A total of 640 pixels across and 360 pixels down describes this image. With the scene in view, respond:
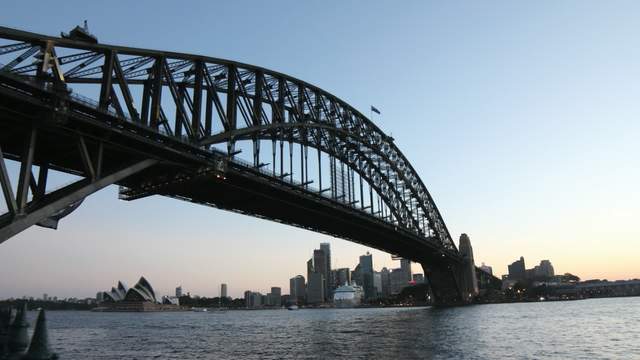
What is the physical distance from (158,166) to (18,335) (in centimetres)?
2080

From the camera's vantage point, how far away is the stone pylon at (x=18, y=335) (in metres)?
23.4

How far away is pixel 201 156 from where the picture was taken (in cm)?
4291

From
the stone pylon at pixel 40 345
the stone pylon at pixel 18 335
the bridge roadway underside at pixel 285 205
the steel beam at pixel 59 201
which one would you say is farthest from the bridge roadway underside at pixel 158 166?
the stone pylon at pixel 40 345

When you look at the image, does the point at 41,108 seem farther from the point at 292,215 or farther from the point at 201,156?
the point at 292,215

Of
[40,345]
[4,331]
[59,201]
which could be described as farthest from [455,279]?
[40,345]

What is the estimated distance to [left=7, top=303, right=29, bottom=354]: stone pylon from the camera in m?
23.4

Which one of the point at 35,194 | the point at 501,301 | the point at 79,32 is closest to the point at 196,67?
the point at 79,32

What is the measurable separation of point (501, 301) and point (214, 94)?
153m

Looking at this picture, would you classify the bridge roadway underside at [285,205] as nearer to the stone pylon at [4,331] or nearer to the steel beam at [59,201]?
the steel beam at [59,201]

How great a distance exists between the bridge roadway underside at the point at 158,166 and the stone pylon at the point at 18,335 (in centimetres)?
494

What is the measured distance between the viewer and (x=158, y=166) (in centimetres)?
4281

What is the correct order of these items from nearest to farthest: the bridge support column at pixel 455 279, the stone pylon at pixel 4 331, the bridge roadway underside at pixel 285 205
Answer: the stone pylon at pixel 4 331, the bridge roadway underside at pixel 285 205, the bridge support column at pixel 455 279

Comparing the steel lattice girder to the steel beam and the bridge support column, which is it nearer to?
the steel beam

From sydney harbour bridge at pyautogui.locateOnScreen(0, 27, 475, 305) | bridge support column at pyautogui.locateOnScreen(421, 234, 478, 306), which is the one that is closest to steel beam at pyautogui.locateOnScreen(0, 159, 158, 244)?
sydney harbour bridge at pyautogui.locateOnScreen(0, 27, 475, 305)
